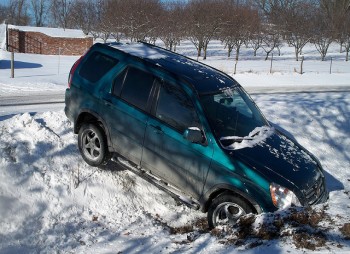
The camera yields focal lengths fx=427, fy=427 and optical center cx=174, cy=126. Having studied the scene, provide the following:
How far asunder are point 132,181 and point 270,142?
2056 millimetres

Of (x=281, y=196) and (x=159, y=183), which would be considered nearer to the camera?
(x=281, y=196)

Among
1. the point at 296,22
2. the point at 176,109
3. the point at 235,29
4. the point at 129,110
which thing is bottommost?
the point at 129,110

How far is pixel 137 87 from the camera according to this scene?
5.79m

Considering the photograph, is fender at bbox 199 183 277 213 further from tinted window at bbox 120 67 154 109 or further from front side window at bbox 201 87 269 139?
tinted window at bbox 120 67 154 109

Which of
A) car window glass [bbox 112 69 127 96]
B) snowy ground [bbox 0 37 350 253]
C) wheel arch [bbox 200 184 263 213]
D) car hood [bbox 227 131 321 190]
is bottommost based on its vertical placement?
snowy ground [bbox 0 37 350 253]

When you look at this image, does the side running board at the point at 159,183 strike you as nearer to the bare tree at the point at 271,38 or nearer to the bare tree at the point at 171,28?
the bare tree at the point at 171,28

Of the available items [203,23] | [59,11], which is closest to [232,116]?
[203,23]

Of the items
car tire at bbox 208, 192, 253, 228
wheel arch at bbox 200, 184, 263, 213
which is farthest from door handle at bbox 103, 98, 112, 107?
car tire at bbox 208, 192, 253, 228

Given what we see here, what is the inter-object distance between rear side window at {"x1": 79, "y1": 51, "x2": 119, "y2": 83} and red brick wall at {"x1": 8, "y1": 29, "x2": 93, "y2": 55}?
102 ft

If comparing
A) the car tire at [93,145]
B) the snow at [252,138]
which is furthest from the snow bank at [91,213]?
the snow at [252,138]

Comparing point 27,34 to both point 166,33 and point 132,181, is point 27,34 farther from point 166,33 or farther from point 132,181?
point 132,181

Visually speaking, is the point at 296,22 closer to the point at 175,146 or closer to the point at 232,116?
the point at 232,116

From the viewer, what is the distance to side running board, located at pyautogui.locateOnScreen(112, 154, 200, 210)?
5281 mm

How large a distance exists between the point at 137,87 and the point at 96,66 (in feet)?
3.18
